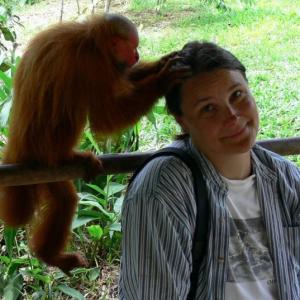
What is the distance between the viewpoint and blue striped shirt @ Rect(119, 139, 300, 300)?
100cm

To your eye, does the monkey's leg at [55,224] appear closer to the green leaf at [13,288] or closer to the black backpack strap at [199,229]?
the green leaf at [13,288]

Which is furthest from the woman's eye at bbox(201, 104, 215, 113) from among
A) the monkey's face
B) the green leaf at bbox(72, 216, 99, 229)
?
the green leaf at bbox(72, 216, 99, 229)

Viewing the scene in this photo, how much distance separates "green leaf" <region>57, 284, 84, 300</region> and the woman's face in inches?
42.3

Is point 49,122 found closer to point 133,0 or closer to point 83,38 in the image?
point 83,38

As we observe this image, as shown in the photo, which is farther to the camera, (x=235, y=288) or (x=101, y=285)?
(x=101, y=285)

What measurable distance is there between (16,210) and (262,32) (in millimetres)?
3885

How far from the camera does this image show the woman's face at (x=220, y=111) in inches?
42.6

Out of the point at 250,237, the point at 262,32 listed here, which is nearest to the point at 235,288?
the point at 250,237

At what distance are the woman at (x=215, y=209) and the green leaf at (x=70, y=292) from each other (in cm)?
90

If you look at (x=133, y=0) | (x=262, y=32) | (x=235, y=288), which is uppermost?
(x=133, y=0)

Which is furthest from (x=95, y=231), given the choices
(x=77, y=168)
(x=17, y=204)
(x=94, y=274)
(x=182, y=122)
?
(x=182, y=122)

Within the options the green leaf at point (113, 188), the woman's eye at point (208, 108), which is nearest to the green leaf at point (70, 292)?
the green leaf at point (113, 188)

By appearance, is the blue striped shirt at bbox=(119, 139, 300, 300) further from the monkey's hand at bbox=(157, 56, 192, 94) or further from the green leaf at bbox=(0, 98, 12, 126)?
the green leaf at bbox=(0, 98, 12, 126)

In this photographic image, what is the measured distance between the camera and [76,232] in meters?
2.36
